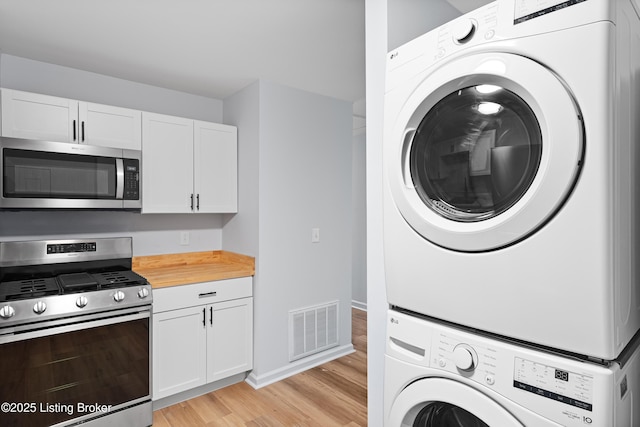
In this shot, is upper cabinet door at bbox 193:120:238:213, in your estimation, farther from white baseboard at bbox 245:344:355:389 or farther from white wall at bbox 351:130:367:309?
white wall at bbox 351:130:367:309

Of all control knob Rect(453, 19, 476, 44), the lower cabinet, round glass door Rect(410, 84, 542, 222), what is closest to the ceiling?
control knob Rect(453, 19, 476, 44)

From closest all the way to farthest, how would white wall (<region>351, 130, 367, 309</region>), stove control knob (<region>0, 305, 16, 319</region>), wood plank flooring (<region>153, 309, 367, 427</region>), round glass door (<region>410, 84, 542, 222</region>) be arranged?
round glass door (<region>410, 84, 542, 222</region>) → stove control knob (<region>0, 305, 16, 319</region>) → wood plank flooring (<region>153, 309, 367, 427</region>) → white wall (<region>351, 130, 367, 309</region>)

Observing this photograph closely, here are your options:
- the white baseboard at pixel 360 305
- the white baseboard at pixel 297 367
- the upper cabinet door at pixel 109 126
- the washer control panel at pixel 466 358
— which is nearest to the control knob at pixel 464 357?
the washer control panel at pixel 466 358

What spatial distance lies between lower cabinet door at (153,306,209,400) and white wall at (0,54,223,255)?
2.46 feet

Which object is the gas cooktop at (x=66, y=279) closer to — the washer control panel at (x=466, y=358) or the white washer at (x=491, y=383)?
the white washer at (x=491, y=383)

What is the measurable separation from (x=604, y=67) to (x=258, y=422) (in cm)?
245

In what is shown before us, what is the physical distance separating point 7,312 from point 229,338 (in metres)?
1.35

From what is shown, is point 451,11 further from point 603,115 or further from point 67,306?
point 67,306

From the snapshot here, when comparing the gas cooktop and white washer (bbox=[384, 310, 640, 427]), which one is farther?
the gas cooktop

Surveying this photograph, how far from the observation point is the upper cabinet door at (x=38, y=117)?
6.98ft

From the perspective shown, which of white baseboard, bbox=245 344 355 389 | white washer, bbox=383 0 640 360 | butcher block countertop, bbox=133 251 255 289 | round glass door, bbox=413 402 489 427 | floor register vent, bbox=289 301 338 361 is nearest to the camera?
white washer, bbox=383 0 640 360

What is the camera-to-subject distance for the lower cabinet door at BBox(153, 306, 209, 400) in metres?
2.38

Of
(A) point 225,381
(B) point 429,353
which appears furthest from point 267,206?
(B) point 429,353

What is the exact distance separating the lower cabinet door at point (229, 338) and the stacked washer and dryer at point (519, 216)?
5.91ft
